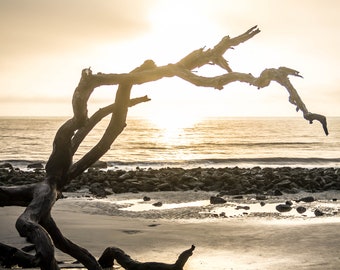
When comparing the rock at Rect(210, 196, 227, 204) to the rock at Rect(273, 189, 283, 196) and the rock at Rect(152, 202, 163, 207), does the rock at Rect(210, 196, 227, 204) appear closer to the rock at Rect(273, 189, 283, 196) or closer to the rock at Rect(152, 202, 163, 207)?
the rock at Rect(152, 202, 163, 207)

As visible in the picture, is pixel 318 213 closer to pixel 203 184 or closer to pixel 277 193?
pixel 277 193

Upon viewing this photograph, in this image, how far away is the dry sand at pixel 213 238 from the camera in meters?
8.23

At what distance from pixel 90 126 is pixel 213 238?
13.0 ft

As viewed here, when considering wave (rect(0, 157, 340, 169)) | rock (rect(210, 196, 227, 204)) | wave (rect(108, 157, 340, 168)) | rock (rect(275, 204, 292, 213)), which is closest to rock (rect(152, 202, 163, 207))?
rock (rect(210, 196, 227, 204))

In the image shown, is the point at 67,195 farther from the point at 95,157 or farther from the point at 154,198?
the point at 95,157

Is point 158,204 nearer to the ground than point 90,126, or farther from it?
nearer to the ground

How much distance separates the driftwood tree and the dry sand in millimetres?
1485

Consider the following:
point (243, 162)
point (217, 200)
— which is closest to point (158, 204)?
point (217, 200)

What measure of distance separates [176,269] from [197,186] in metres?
14.3

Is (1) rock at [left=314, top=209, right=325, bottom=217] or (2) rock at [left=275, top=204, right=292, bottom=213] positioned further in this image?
(2) rock at [left=275, top=204, right=292, bottom=213]

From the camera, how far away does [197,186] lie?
21.2m

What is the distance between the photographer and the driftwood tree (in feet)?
19.1

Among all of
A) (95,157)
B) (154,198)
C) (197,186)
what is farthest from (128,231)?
(197,186)

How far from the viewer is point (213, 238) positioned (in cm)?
1017
